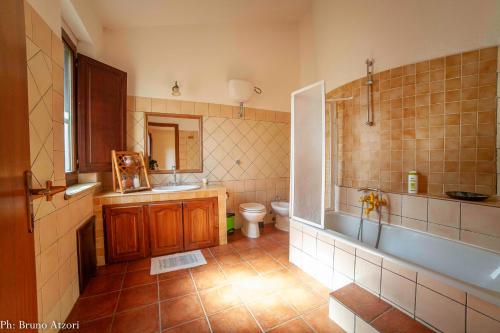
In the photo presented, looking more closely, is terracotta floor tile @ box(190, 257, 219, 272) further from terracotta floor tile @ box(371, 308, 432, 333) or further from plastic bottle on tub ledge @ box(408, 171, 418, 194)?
plastic bottle on tub ledge @ box(408, 171, 418, 194)

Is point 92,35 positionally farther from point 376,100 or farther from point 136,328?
point 376,100

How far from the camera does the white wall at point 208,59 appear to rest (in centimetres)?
261

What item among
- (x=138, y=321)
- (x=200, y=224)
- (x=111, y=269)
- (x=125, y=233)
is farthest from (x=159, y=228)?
(x=138, y=321)

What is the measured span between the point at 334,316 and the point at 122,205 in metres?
2.13

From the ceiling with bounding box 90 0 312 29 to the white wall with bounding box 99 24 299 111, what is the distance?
0.35 ft

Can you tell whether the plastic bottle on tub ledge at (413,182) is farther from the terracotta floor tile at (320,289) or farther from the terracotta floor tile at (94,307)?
the terracotta floor tile at (94,307)

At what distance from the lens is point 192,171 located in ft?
9.64

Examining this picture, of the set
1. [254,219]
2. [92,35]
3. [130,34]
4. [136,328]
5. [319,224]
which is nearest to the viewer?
[136,328]

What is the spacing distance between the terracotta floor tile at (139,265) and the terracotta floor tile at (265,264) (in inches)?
42.3

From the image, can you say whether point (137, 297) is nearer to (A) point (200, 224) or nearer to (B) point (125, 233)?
(B) point (125, 233)

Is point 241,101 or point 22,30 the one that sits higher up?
point 241,101

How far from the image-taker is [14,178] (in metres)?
0.67

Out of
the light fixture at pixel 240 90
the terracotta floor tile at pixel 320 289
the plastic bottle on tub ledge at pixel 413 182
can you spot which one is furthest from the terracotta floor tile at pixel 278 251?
the light fixture at pixel 240 90

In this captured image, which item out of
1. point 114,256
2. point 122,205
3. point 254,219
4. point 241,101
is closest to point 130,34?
point 241,101
